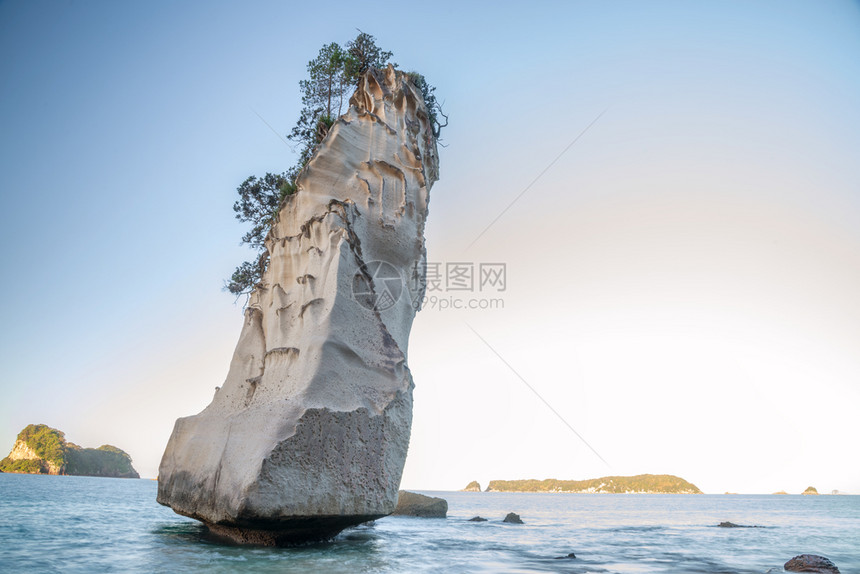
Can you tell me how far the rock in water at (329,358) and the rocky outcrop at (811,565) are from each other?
6.10 metres

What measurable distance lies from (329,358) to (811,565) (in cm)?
783

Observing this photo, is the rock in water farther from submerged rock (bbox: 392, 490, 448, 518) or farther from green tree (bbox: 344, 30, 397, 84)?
submerged rock (bbox: 392, 490, 448, 518)

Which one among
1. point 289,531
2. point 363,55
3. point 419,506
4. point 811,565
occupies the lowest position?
point 419,506

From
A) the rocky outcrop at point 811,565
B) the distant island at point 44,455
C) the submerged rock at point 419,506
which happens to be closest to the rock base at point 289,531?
the rocky outcrop at point 811,565

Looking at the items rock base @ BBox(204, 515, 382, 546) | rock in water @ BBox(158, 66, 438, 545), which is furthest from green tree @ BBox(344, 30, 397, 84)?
rock base @ BBox(204, 515, 382, 546)

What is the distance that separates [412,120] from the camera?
12.1 meters

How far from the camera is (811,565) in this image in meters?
8.12

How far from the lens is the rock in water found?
7.23 metres

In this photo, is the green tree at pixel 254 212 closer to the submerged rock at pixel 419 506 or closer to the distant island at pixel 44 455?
the submerged rock at pixel 419 506

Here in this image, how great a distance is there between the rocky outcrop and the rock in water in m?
6.10

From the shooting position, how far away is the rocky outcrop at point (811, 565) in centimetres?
798

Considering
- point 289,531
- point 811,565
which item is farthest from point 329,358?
point 811,565

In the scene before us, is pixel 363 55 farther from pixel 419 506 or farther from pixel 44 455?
pixel 44 455

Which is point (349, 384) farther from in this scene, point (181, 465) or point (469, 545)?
point (469, 545)
